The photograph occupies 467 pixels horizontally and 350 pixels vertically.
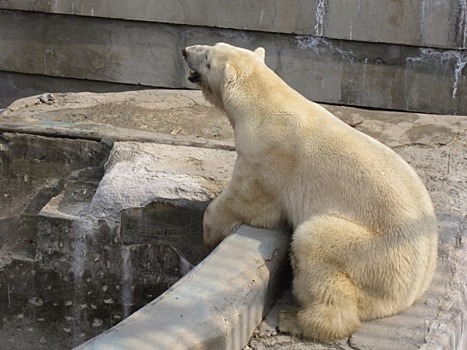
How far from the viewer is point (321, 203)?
12.0 feet

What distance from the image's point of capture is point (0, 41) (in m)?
8.50

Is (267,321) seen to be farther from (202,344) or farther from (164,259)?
(164,259)

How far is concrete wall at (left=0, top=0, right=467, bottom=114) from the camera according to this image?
763cm

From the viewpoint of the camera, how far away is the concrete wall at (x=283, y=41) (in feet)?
25.0

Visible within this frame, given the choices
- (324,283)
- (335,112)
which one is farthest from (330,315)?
(335,112)

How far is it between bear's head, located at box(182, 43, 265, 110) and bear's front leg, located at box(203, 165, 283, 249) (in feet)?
1.44

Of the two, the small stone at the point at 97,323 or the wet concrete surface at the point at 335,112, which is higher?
the wet concrete surface at the point at 335,112

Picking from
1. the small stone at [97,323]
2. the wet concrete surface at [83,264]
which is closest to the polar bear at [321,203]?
the wet concrete surface at [83,264]

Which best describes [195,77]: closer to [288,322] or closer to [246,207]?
[246,207]

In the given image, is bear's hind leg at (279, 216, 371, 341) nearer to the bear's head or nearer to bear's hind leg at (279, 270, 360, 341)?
bear's hind leg at (279, 270, 360, 341)

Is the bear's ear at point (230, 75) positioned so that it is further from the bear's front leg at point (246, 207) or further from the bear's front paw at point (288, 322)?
the bear's front paw at point (288, 322)

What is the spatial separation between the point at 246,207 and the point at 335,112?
2435 mm

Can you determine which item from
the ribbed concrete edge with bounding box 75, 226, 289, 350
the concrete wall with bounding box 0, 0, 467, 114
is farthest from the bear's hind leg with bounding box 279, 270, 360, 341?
the concrete wall with bounding box 0, 0, 467, 114

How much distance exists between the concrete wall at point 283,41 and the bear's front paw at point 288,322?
4629mm
